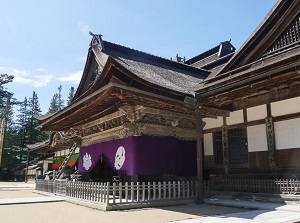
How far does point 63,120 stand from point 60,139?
1217 centimetres

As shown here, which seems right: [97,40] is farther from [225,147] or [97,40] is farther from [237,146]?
[237,146]

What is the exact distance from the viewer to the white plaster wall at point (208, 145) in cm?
1290

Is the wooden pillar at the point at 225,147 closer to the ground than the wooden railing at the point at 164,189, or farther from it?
farther from it

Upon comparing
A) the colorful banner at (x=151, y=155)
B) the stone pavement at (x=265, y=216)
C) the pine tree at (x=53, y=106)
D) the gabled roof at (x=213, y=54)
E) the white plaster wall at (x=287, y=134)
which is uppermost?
the pine tree at (x=53, y=106)

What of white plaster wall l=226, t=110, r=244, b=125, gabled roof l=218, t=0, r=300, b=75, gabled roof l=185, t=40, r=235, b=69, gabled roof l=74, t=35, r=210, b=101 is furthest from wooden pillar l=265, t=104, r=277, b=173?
gabled roof l=185, t=40, r=235, b=69

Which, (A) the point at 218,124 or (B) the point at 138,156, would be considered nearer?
(B) the point at 138,156

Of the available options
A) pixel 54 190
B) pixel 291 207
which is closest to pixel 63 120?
pixel 54 190

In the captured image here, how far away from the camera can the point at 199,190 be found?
9.91 m

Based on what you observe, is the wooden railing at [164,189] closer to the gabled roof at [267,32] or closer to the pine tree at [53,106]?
the gabled roof at [267,32]

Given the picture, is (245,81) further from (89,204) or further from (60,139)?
(60,139)

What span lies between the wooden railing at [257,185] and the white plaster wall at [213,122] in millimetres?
2473

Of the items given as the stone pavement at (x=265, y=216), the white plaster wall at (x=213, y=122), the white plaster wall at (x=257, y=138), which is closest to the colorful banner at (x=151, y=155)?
the white plaster wall at (x=213, y=122)

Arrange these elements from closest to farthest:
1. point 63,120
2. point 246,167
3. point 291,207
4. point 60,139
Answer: point 291,207 < point 246,167 < point 63,120 < point 60,139

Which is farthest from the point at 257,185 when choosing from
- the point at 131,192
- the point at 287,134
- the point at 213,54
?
the point at 213,54
